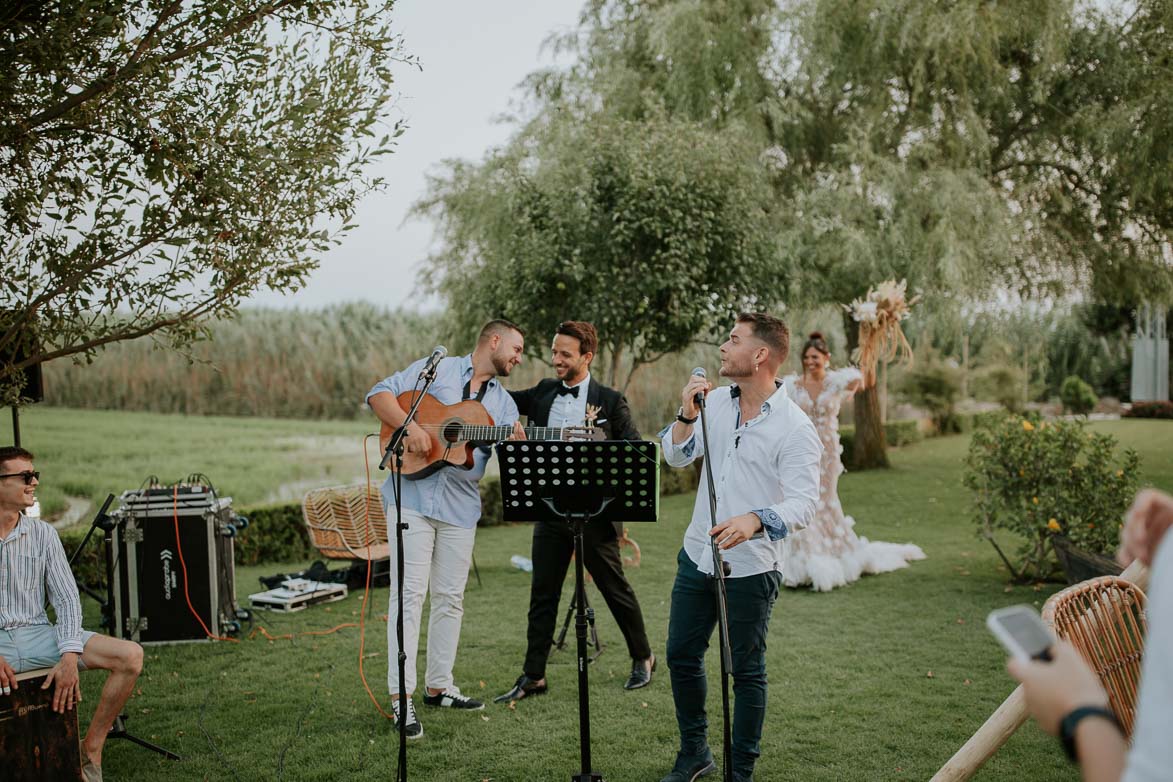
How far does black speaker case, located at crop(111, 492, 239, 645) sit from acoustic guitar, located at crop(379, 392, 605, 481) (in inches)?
102

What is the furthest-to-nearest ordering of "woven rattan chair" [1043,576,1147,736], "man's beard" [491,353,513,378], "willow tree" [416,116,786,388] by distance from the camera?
"willow tree" [416,116,786,388] < "man's beard" [491,353,513,378] < "woven rattan chair" [1043,576,1147,736]

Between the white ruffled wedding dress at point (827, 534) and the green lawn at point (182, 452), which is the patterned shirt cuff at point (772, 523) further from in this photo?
the green lawn at point (182, 452)

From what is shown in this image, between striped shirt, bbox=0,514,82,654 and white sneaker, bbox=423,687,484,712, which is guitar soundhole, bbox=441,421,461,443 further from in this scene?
striped shirt, bbox=0,514,82,654

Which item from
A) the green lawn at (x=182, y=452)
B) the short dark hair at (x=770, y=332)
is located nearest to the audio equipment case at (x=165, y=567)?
the short dark hair at (x=770, y=332)

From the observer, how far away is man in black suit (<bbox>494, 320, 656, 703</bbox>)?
5.77m

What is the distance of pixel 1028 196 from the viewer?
15.6m

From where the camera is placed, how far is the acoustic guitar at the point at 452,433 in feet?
17.5

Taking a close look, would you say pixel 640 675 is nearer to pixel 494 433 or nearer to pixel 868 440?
pixel 494 433

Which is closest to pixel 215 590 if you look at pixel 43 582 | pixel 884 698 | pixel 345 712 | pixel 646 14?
pixel 345 712

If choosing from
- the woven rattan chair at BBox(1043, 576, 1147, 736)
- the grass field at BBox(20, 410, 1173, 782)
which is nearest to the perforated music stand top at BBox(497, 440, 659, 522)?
the grass field at BBox(20, 410, 1173, 782)

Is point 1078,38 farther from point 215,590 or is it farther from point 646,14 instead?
point 215,590

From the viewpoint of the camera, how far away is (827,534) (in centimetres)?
911

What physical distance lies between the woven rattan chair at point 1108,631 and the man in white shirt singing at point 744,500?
1.14 metres

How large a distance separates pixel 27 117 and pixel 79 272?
0.85 meters
